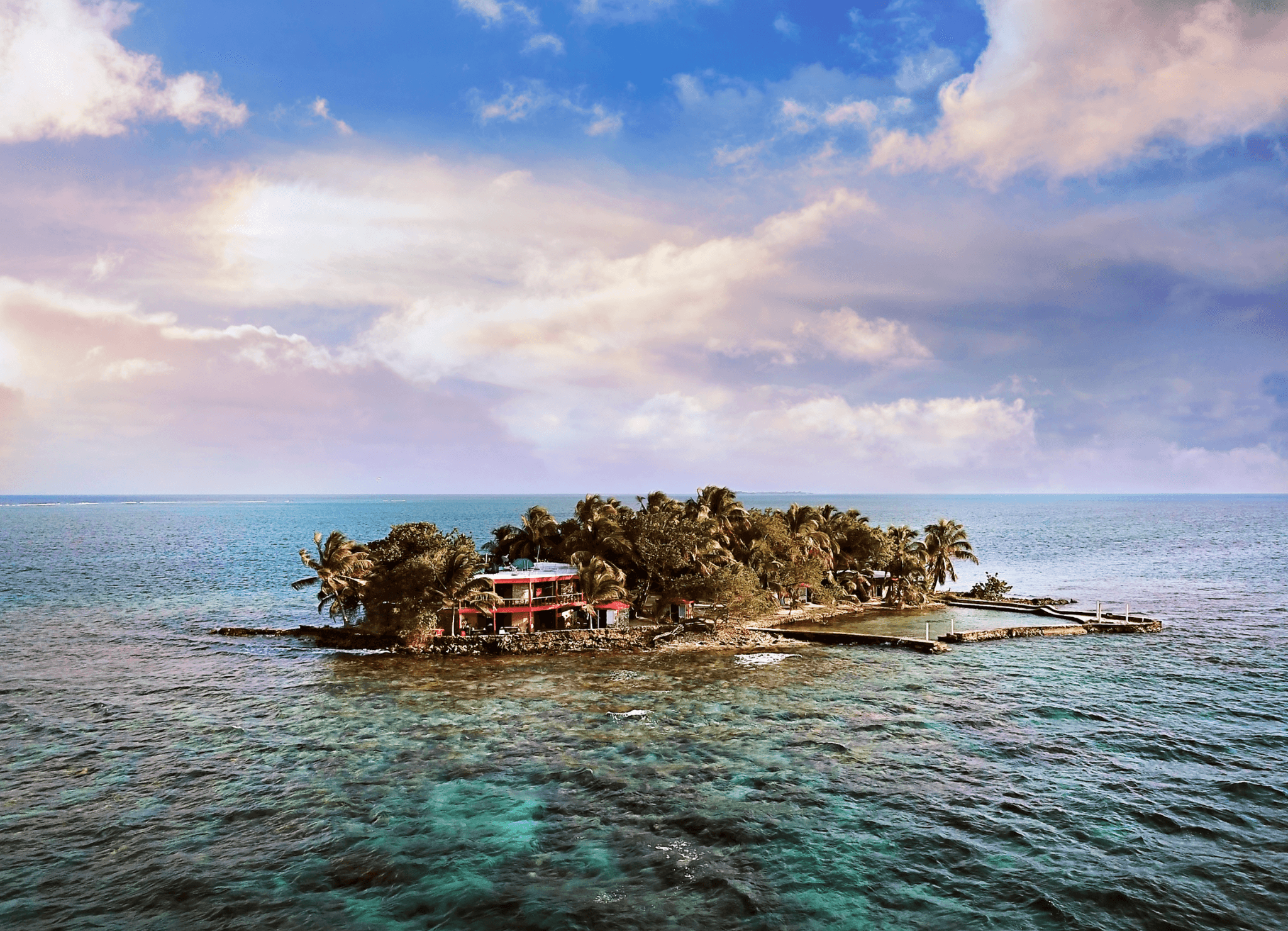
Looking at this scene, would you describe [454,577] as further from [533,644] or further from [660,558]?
[660,558]

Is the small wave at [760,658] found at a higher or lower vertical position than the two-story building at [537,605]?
lower

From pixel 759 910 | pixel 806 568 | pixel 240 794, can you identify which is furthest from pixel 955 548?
pixel 240 794

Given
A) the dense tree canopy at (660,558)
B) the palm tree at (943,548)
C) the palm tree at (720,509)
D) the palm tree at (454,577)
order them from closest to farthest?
the palm tree at (454,577), the dense tree canopy at (660,558), the palm tree at (720,509), the palm tree at (943,548)

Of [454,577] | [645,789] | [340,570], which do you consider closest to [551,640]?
[454,577]

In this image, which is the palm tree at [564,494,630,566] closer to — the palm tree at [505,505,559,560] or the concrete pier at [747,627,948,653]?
the palm tree at [505,505,559,560]

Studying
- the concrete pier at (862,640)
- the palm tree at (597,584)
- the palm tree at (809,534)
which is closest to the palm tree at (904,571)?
the palm tree at (809,534)

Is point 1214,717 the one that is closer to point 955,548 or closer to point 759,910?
point 759,910

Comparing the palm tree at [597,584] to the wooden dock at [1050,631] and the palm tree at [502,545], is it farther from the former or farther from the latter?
the wooden dock at [1050,631]
